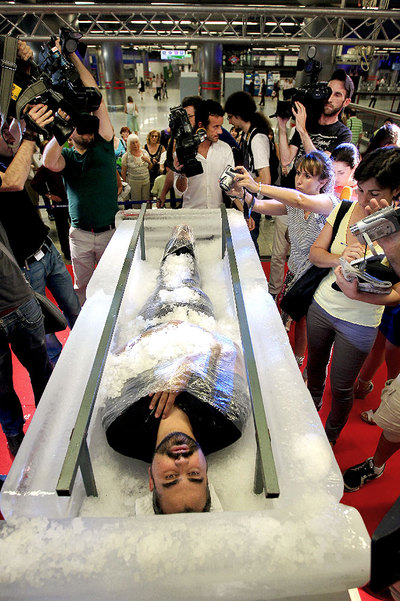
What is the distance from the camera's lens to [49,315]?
2158 millimetres

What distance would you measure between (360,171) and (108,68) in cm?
1653

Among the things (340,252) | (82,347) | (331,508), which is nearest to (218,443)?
(331,508)

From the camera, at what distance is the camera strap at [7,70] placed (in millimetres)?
1920

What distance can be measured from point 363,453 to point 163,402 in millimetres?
1519

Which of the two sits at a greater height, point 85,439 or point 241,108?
point 241,108

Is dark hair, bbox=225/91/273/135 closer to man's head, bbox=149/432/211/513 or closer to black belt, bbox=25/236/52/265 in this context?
black belt, bbox=25/236/52/265

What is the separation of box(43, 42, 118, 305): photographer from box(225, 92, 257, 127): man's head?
1.21 meters

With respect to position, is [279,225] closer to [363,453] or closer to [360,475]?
[363,453]

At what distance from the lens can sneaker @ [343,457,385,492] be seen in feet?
6.89

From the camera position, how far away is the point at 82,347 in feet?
5.45

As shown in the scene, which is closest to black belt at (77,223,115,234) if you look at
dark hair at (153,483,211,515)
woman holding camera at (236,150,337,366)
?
woman holding camera at (236,150,337,366)

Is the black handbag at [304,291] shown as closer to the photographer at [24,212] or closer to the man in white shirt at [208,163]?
the man in white shirt at [208,163]

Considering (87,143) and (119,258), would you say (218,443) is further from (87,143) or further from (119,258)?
(87,143)

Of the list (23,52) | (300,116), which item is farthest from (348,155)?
(23,52)
